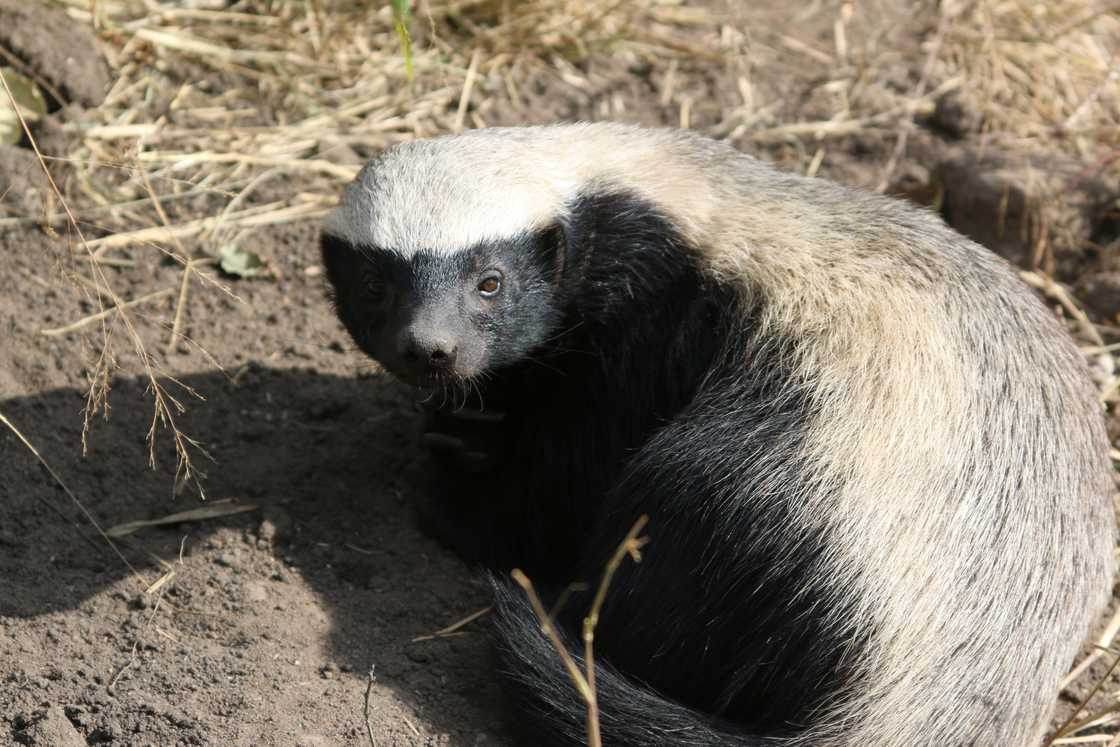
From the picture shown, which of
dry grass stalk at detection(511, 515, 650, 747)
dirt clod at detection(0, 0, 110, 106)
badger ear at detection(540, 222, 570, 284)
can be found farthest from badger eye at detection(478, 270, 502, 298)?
dirt clod at detection(0, 0, 110, 106)

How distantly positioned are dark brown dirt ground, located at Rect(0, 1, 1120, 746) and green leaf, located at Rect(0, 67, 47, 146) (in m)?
0.13

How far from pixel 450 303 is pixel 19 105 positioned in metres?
3.18

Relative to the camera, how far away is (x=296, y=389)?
574cm

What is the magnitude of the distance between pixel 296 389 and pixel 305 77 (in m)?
2.34

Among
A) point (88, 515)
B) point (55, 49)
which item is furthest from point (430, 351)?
point (55, 49)

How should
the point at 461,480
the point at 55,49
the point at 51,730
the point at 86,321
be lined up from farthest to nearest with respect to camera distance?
the point at 55,49 < the point at 86,321 < the point at 461,480 < the point at 51,730

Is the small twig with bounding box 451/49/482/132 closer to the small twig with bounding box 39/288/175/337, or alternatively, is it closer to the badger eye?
the small twig with bounding box 39/288/175/337

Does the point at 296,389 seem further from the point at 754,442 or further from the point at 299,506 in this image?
the point at 754,442

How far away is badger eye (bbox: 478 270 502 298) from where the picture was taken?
432cm

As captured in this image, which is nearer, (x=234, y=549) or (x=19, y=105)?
(x=234, y=549)

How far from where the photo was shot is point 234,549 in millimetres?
4805

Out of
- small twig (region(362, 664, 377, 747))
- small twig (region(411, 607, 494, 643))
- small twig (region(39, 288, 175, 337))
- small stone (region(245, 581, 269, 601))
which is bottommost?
small twig (region(411, 607, 494, 643))

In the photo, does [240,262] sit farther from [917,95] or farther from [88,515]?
[917,95]

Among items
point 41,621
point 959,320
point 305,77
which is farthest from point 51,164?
point 959,320
